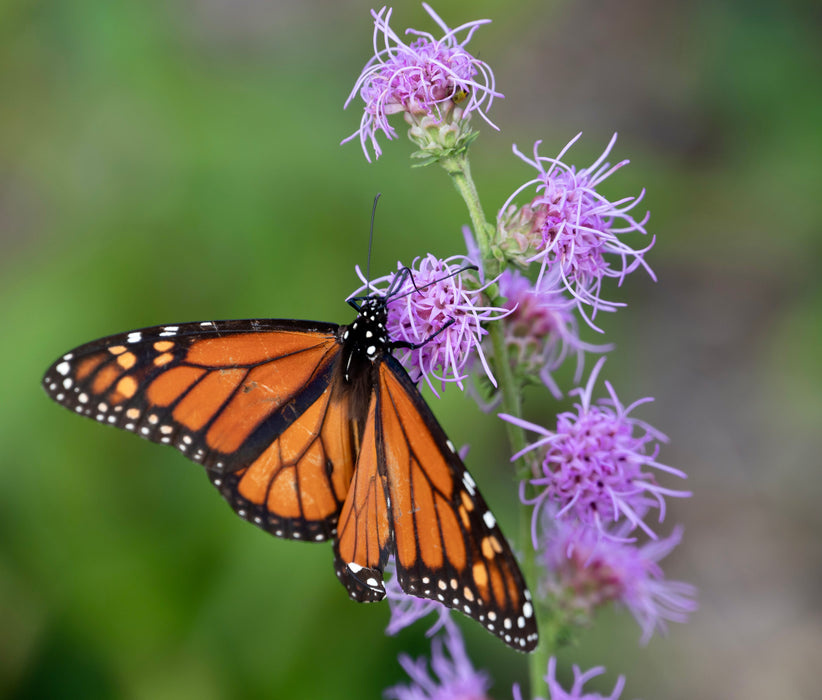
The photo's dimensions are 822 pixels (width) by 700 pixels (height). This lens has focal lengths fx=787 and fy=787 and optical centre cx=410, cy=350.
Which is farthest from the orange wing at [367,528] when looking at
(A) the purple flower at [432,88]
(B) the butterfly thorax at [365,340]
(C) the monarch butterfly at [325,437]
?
(A) the purple flower at [432,88]

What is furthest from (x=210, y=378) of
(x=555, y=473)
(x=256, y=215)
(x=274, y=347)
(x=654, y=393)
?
(x=654, y=393)

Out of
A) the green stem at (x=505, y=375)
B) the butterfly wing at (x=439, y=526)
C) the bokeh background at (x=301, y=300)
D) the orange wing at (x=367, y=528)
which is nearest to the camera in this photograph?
the butterfly wing at (x=439, y=526)

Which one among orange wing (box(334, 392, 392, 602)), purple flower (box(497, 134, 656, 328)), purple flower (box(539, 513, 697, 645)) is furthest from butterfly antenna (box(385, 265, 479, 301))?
purple flower (box(539, 513, 697, 645))

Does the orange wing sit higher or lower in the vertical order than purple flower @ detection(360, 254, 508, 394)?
lower

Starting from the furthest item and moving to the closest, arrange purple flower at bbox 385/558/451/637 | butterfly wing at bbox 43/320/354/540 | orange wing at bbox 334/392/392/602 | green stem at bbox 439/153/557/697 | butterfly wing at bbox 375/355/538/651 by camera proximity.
→ purple flower at bbox 385/558/451/637
butterfly wing at bbox 43/320/354/540
orange wing at bbox 334/392/392/602
green stem at bbox 439/153/557/697
butterfly wing at bbox 375/355/538/651

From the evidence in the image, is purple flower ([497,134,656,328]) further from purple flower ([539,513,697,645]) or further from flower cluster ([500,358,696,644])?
purple flower ([539,513,697,645])

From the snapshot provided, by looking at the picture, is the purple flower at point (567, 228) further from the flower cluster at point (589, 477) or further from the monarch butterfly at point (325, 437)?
the monarch butterfly at point (325, 437)
